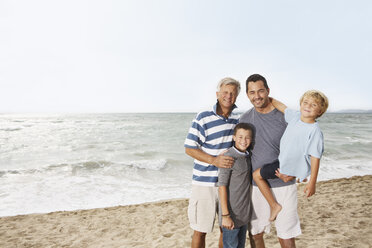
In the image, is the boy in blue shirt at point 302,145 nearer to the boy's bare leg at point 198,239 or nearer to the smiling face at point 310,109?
the smiling face at point 310,109

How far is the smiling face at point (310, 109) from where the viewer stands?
78.0 inches

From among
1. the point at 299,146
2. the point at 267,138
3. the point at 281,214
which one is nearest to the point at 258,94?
the point at 267,138

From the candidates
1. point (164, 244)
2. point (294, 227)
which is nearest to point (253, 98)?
point (294, 227)

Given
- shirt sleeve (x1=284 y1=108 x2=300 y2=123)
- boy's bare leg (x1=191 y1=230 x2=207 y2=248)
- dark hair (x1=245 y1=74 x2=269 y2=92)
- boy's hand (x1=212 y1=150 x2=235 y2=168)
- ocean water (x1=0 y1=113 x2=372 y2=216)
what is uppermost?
dark hair (x1=245 y1=74 x2=269 y2=92)

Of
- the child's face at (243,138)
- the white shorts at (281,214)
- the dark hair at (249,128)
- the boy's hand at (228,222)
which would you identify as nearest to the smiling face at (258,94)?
the dark hair at (249,128)

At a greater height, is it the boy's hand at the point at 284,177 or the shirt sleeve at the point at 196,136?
the shirt sleeve at the point at 196,136

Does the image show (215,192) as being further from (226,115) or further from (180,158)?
(180,158)

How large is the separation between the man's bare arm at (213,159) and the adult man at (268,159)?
360 millimetres

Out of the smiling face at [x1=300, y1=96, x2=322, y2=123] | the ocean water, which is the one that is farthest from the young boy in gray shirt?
the ocean water

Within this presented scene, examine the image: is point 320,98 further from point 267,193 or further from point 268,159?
point 267,193

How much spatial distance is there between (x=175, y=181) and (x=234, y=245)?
697 centimetres

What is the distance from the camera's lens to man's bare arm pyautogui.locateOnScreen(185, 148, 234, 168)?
208 centimetres

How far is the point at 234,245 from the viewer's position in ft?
7.24

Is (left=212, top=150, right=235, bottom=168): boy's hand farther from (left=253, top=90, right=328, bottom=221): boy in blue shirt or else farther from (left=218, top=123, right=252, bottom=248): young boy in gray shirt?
(left=253, top=90, right=328, bottom=221): boy in blue shirt
